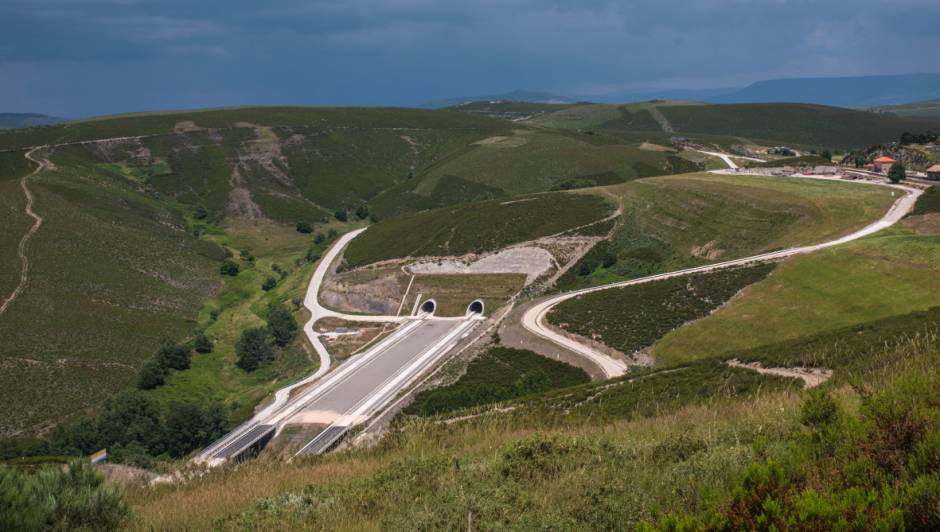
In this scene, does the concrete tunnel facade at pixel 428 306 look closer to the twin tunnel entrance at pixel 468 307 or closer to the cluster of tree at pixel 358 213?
the twin tunnel entrance at pixel 468 307

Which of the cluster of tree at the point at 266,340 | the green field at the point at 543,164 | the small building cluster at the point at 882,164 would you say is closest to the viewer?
the cluster of tree at the point at 266,340

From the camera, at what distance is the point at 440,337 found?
55.7 m

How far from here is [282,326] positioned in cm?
6438

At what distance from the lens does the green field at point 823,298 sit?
37938 millimetres

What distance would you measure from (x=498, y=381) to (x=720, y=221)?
3536 cm

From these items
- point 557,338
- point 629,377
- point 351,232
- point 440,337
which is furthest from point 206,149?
point 629,377

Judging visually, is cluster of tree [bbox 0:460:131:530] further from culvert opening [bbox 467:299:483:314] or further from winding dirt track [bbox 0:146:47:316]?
winding dirt track [bbox 0:146:47:316]

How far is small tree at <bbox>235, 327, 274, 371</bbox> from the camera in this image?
193ft

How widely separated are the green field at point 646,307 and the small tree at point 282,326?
1139 inches

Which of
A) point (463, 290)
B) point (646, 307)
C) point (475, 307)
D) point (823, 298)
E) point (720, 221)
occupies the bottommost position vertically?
point (475, 307)

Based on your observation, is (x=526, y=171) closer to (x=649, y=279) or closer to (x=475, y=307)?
(x=475, y=307)

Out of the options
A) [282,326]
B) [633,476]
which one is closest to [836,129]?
[282,326]

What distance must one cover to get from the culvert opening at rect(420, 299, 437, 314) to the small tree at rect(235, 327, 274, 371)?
16.2 metres

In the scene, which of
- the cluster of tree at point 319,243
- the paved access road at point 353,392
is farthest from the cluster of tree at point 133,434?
the cluster of tree at point 319,243
